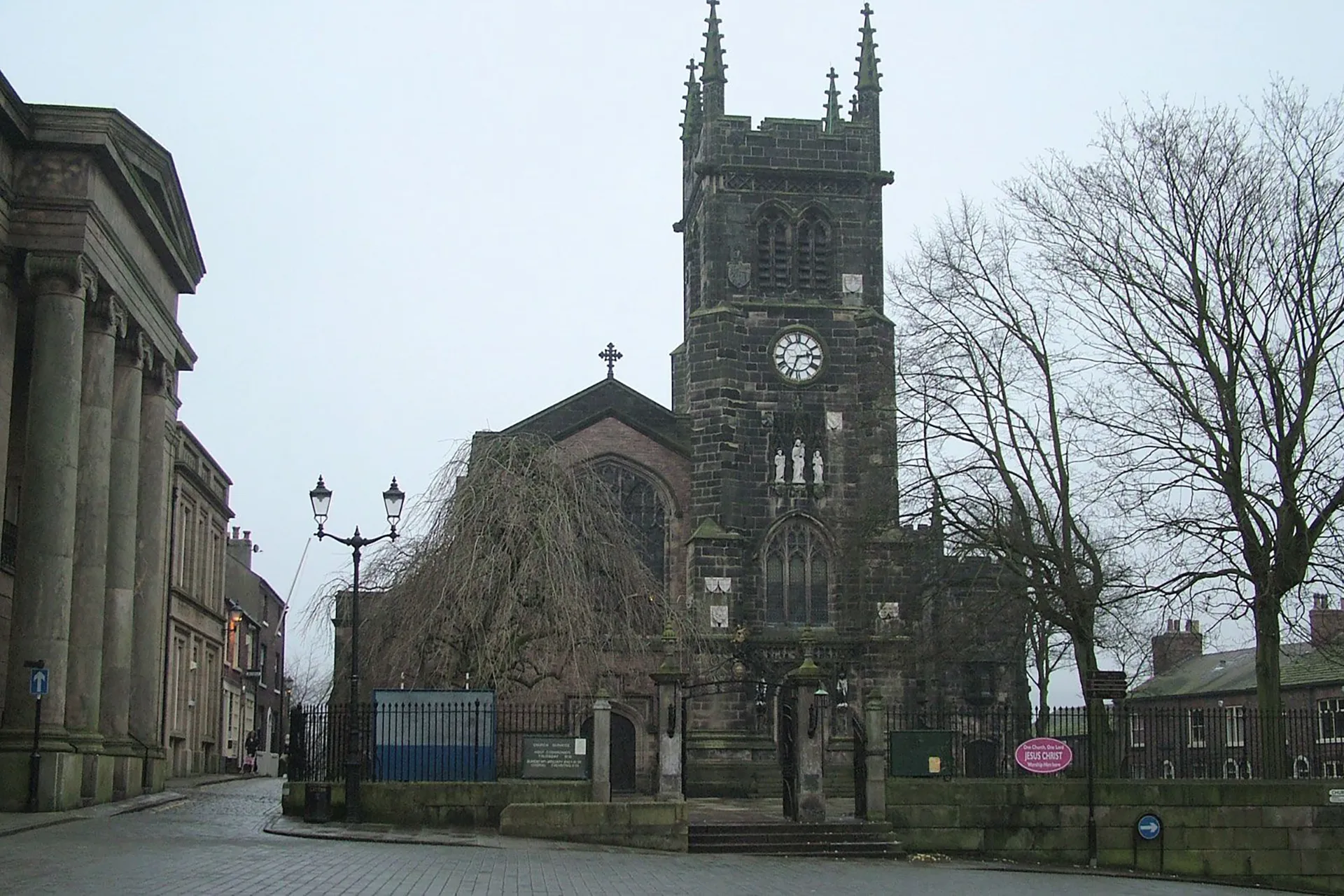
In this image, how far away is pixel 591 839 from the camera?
77.3ft

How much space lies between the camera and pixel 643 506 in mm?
49844

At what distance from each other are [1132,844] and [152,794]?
18.2 m

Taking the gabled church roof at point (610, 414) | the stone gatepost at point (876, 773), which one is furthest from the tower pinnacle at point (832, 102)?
the stone gatepost at point (876, 773)

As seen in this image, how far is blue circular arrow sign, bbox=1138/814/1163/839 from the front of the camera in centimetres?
2559

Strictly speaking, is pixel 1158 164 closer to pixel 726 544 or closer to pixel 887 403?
pixel 887 403

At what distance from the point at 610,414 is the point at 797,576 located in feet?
25.0

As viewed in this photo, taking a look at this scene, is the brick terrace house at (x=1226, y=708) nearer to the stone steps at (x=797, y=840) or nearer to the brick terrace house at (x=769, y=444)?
the stone steps at (x=797, y=840)

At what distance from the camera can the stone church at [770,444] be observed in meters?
46.9

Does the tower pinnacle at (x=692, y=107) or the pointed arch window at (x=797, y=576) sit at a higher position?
the tower pinnacle at (x=692, y=107)

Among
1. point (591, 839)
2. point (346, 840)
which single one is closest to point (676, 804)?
point (591, 839)

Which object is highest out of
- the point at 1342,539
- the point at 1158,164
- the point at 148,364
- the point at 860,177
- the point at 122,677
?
the point at 860,177

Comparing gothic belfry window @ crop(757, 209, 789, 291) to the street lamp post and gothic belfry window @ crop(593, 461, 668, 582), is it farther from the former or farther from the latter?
the street lamp post

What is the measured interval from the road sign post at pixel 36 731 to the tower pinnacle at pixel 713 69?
1253 inches

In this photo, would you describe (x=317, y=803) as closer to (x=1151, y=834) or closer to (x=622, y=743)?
(x=1151, y=834)
